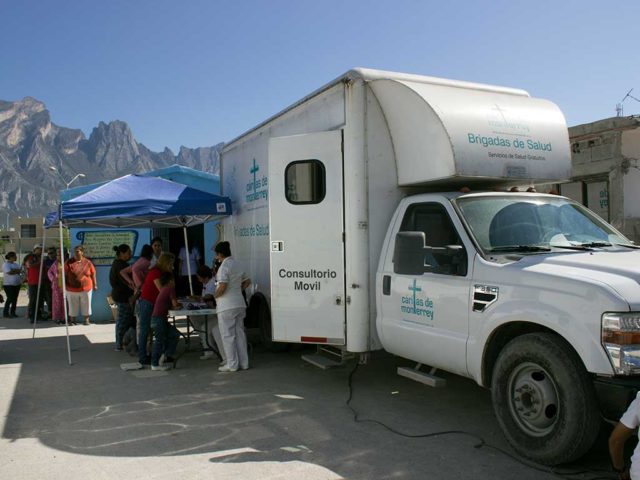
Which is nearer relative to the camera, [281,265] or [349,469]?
[349,469]

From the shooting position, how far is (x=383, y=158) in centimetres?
632

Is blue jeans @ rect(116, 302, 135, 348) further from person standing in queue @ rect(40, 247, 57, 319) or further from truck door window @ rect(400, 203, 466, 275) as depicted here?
person standing in queue @ rect(40, 247, 57, 319)

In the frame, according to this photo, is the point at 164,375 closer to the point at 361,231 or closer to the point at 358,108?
the point at 361,231

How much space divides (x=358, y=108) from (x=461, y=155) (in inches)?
51.3

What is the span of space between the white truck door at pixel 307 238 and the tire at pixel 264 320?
174 cm

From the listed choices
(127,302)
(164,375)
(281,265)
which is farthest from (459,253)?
(127,302)

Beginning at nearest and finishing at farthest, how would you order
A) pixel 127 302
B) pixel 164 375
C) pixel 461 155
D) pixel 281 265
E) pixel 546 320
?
1. pixel 546 320
2. pixel 461 155
3. pixel 281 265
4. pixel 164 375
5. pixel 127 302

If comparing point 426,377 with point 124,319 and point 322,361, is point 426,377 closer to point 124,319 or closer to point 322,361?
point 322,361

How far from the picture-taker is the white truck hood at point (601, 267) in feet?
12.6

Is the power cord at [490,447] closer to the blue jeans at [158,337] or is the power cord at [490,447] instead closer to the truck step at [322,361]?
the truck step at [322,361]

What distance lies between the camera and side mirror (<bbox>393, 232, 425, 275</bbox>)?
4992 millimetres

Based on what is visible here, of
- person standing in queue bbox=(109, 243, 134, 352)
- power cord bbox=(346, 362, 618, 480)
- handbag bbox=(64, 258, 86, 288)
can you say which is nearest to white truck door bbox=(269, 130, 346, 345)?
power cord bbox=(346, 362, 618, 480)

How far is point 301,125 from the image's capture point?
24.0 ft

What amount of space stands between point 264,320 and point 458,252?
422 cm
